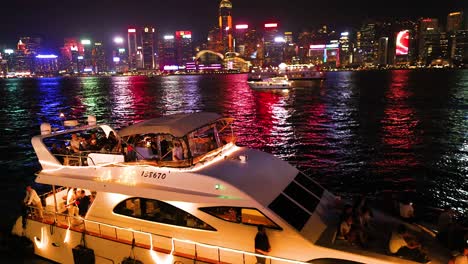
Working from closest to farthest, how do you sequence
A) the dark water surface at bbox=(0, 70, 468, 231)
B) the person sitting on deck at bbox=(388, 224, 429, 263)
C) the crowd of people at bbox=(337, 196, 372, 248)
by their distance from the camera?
the person sitting on deck at bbox=(388, 224, 429, 263) < the crowd of people at bbox=(337, 196, 372, 248) < the dark water surface at bbox=(0, 70, 468, 231)

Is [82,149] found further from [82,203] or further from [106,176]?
[106,176]

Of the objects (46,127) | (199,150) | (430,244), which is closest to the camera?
(430,244)

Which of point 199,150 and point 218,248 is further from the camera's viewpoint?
point 199,150

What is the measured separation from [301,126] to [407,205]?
1353 inches

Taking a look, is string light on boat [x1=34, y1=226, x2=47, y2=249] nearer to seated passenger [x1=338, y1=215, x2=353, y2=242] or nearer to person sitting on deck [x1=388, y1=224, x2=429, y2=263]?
seated passenger [x1=338, y1=215, x2=353, y2=242]

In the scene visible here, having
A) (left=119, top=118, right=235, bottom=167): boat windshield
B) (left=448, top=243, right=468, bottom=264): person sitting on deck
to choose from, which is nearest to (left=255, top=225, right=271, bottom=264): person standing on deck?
(left=119, top=118, right=235, bottom=167): boat windshield

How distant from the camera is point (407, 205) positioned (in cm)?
903

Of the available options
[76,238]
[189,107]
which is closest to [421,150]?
[76,238]

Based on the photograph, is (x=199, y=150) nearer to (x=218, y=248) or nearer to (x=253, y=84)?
(x=218, y=248)

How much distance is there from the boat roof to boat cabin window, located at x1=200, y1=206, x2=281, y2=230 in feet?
6.60

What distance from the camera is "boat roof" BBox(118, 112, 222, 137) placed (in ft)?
30.0

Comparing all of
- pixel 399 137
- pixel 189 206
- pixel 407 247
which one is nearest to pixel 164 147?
pixel 189 206

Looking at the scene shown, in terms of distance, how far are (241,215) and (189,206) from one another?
129 centimetres

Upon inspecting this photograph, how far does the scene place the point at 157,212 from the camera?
9062 mm
